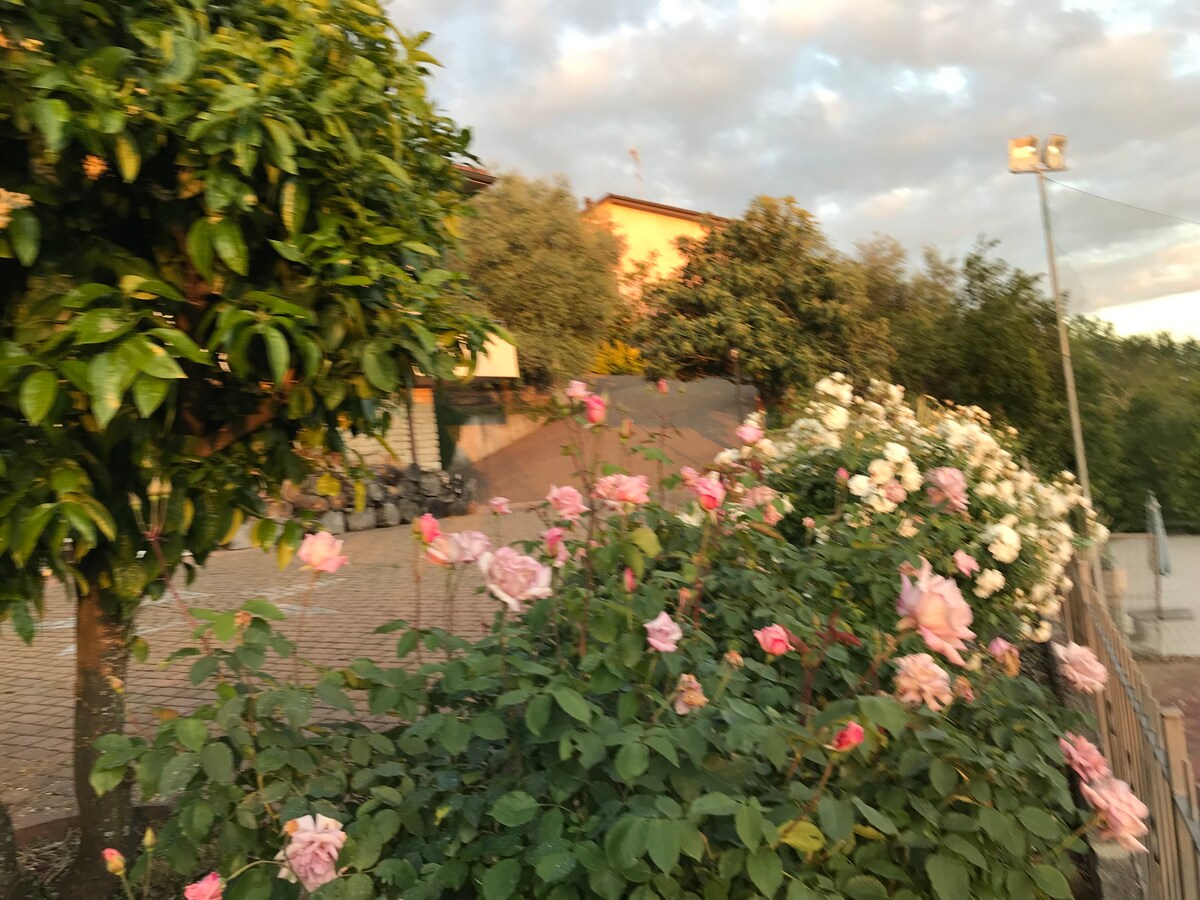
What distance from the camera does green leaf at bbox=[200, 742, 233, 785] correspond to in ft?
5.49

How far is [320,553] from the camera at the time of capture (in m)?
1.92

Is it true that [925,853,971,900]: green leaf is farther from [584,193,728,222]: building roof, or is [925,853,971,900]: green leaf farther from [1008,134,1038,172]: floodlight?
[584,193,728,222]: building roof

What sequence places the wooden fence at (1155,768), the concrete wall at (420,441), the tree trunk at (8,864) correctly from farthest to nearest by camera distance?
the concrete wall at (420,441), the tree trunk at (8,864), the wooden fence at (1155,768)

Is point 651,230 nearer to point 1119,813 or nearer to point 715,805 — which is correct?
point 1119,813

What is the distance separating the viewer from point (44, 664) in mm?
6488

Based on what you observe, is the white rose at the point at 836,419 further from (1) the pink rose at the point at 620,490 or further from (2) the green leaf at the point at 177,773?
(2) the green leaf at the point at 177,773

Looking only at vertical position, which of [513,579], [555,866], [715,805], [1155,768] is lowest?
[1155,768]

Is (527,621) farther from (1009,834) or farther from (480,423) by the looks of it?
(480,423)

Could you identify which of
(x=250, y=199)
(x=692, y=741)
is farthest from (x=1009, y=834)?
(x=250, y=199)

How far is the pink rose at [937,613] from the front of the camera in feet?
5.14

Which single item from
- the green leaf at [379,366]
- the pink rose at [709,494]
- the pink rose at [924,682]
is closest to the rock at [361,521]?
the green leaf at [379,366]

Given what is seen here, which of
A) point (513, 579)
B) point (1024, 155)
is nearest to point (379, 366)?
point (513, 579)

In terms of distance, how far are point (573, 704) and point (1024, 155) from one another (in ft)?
29.3

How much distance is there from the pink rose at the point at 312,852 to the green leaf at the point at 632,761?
0.54 m
